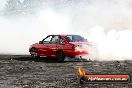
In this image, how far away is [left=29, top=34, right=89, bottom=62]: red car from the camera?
805 inches

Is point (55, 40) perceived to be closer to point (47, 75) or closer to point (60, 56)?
point (60, 56)

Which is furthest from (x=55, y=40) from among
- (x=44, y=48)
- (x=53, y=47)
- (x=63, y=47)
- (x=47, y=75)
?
(x=47, y=75)

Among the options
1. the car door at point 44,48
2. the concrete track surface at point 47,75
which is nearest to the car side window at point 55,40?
the car door at point 44,48

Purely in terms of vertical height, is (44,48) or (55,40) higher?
(55,40)

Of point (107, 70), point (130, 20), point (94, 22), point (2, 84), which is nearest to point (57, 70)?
point (107, 70)

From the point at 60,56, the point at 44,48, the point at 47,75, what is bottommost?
the point at 47,75

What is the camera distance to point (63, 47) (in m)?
20.9

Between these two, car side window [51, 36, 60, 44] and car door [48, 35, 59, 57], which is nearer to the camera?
car door [48, 35, 59, 57]

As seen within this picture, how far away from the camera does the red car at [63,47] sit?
67.1 feet

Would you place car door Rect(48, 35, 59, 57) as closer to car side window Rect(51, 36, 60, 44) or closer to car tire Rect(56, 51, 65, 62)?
car side window Rect(51, 36, 60, 44)

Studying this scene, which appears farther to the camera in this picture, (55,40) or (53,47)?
(55,40)

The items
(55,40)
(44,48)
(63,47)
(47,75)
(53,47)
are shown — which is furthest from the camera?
(44,48)

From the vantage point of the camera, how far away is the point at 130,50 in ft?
74.7

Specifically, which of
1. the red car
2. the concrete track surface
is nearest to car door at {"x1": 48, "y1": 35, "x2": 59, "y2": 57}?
the red car
